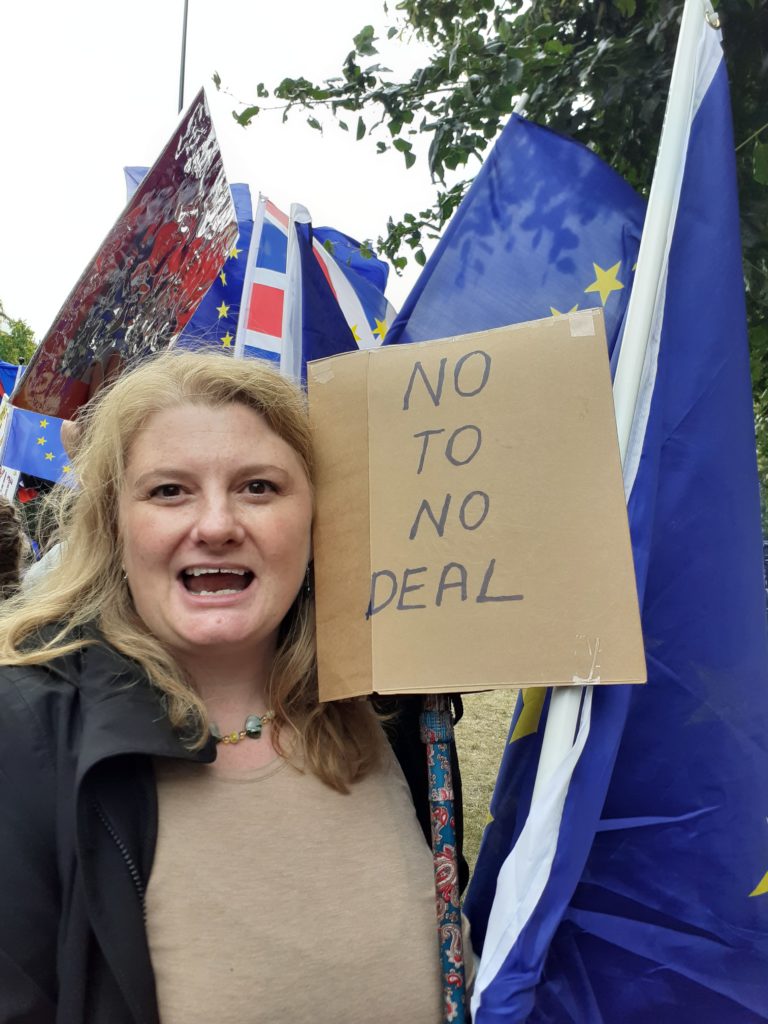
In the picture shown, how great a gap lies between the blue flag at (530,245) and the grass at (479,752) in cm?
292

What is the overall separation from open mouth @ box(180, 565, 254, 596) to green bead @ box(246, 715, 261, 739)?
228 millimetres

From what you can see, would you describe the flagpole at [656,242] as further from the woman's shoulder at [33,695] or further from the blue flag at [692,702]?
the woman's shoulder at [33,695]

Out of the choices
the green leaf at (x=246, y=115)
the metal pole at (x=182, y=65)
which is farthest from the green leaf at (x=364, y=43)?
the metal pole at (x=182, y=65)

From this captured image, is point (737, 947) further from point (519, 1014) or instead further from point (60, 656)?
point (60, 656)

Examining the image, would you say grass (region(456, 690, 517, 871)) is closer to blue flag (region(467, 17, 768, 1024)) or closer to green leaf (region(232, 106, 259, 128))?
blue flag (region(467, 17, 768, 1024))

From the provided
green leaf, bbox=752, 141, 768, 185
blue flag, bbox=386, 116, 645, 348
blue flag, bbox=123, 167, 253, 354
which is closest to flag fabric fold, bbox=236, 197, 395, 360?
blue flag, bbox=123, 167, 253, 354

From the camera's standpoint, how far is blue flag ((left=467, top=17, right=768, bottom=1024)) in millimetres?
1222

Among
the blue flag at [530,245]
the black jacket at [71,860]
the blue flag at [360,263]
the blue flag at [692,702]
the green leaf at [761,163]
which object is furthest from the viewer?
the blue flag at [360,263]

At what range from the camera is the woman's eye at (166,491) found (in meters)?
1.24

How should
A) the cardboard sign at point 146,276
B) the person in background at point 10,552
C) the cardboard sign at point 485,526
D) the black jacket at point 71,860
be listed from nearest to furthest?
1. the black jacket at point 71,860
2. the cardboard sign at point 485,526
3. the cardboard sign at point 146,276
4. the person in background at point 10,552

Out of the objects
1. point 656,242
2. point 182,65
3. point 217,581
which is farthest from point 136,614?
point 182,65

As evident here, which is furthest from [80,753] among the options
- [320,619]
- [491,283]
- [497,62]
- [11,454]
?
[11,454]

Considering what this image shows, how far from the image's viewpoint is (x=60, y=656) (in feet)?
3.84

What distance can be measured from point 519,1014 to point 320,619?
0.62 metres
